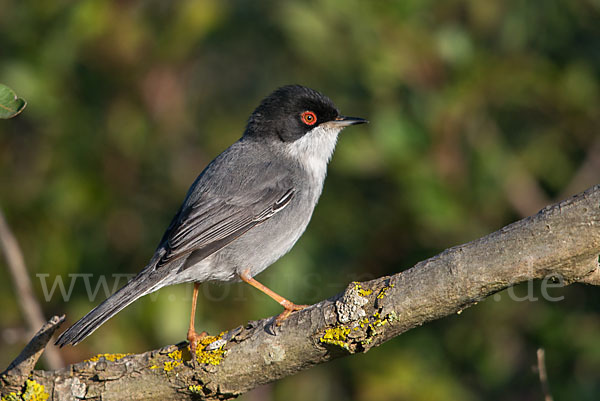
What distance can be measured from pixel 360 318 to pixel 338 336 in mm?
136

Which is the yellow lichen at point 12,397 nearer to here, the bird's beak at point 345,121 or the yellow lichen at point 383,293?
the yellow lichen at point 383,293

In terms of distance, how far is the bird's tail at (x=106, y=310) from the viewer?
11.5 feet

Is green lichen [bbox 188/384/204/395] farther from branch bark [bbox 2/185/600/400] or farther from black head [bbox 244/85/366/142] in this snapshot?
black head [bbox 244/85/366/142]

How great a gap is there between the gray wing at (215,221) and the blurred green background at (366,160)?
509 millimetres

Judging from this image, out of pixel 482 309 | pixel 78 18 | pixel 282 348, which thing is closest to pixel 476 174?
pixel 482 309

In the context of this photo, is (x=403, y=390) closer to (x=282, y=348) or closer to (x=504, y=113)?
(x=282, y=348)

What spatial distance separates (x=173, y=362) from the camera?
3283 mm

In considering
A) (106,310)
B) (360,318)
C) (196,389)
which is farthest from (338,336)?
(106,310)

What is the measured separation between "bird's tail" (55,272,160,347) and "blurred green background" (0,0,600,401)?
549 millimetres

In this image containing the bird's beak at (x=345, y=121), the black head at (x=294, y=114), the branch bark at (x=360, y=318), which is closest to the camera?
the branch bark at (x=360, y=318)

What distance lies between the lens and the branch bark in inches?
98.3

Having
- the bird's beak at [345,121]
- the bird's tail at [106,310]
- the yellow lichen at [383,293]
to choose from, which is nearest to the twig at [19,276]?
the bird's tail at [106,310]

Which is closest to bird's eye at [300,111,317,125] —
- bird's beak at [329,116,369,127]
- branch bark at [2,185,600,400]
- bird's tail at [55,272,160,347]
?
bird's beak at [329,116,369,127]

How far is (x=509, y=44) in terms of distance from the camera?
15.4 ft
